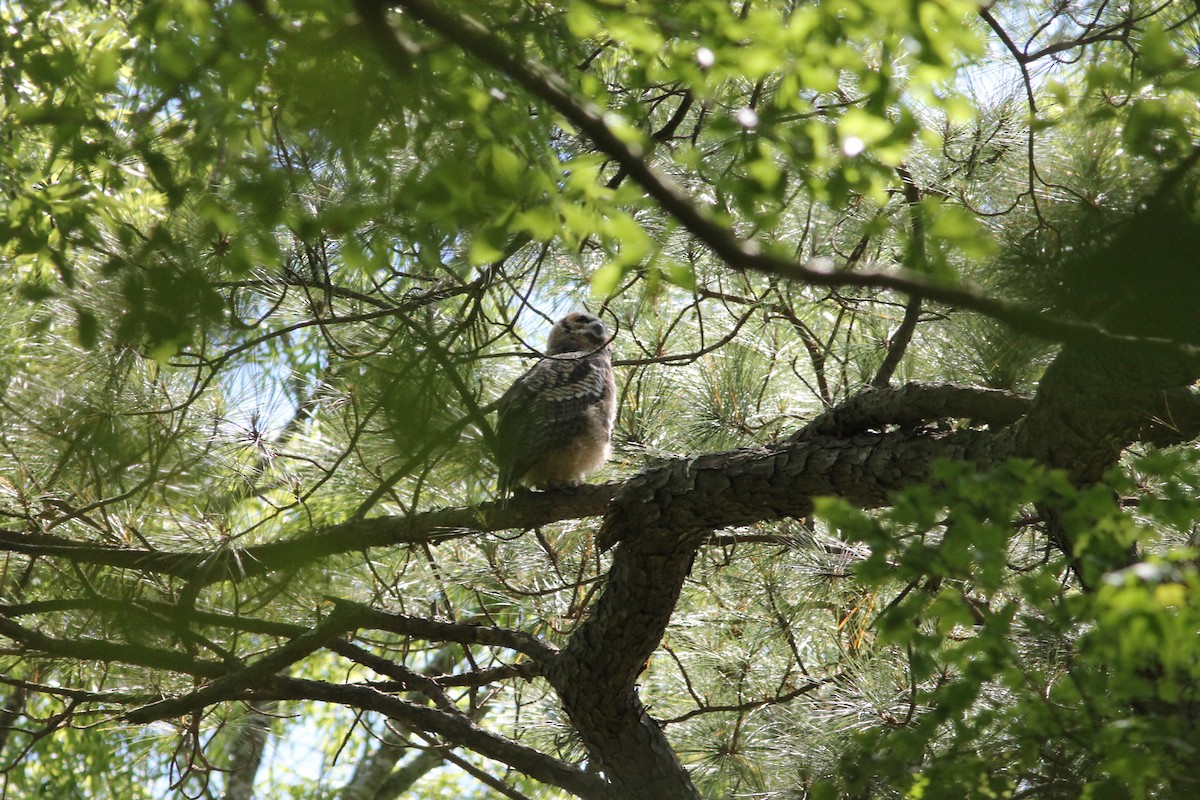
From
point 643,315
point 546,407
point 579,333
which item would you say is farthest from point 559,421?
point 579,333

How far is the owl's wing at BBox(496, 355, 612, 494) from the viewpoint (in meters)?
3.74

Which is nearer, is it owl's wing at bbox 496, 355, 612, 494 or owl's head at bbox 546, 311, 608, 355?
owl's wing at bbox 496, 355, 612, 494

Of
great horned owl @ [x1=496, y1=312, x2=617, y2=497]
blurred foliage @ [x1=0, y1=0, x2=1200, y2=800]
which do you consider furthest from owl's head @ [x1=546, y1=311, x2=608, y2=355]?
great horned owl @ [x1=496, y1=312, x2=617, y2=497]

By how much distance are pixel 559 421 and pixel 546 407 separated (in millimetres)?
150

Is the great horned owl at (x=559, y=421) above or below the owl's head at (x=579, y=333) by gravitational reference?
below

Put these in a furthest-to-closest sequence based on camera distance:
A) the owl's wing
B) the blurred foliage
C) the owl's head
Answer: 1. the owl's head
2. the owl's wing
3. the blurred foliage

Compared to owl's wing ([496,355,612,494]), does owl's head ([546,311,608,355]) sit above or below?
above

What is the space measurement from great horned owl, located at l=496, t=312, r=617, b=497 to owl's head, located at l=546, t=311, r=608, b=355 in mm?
589

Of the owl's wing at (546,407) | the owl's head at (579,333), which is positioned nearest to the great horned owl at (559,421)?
the owl's wing at (546,407)

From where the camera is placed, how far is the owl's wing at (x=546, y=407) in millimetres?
3744

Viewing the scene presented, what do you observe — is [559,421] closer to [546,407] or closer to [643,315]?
[546,407]

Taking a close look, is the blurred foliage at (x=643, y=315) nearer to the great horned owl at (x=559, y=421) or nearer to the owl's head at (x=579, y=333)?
the great horned owl at (x=559, y=421)

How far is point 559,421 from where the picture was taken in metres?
3.88

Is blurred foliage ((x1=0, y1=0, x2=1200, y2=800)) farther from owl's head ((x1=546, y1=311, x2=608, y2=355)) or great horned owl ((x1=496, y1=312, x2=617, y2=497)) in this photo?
owl's head ((x1=546, y1=311, x2=608, y2=355))
